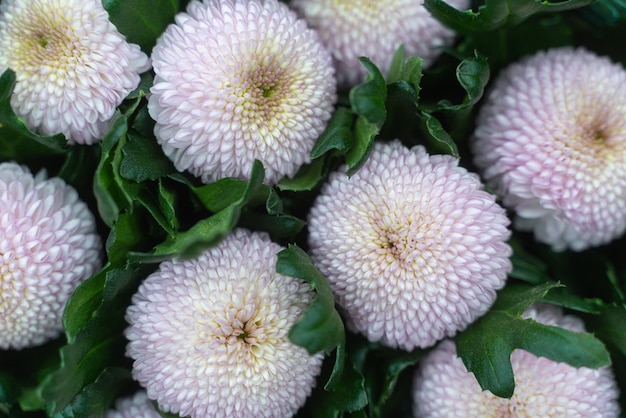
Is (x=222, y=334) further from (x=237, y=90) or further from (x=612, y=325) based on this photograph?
(x=612, y=325)

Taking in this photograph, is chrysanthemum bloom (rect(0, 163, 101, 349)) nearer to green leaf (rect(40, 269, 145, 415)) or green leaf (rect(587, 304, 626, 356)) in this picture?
green leaf (rect(40, 269, 145, 415))

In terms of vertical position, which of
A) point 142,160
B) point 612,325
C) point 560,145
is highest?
point 560,145

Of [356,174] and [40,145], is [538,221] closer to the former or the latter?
[356,174]

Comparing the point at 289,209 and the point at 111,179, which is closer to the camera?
the point at 111,179

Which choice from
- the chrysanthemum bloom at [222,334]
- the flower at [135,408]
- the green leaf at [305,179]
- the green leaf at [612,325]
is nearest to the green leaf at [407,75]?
the green leaf at [305,179]

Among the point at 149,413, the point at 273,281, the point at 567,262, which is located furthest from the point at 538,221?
the point at 149,413

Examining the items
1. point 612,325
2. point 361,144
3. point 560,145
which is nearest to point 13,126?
point 361,144

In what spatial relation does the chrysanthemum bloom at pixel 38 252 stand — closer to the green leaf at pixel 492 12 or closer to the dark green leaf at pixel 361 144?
→ the dark green leaf at pixel 361 144
